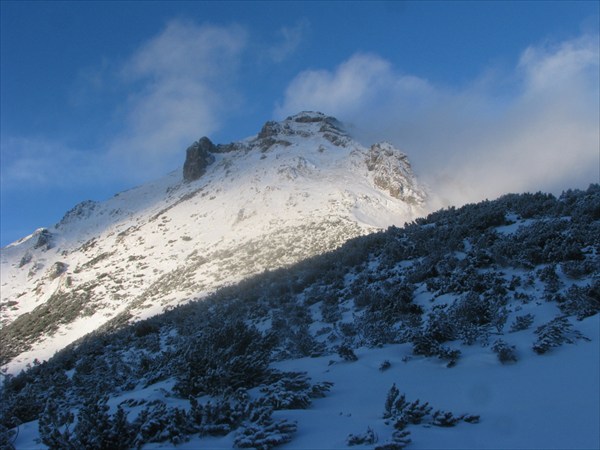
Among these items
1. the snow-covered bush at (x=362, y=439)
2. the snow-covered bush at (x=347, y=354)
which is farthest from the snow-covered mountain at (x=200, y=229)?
the snow-covered bush at (x=362, y=439)

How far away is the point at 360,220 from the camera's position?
39906 mm

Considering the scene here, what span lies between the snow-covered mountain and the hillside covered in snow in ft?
48.7

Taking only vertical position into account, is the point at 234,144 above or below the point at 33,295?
above

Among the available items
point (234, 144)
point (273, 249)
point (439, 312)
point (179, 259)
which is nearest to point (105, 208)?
point (234, 144)

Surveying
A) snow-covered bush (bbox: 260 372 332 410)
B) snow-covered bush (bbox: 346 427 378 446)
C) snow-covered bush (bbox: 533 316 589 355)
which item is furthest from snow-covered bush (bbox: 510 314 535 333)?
snow-covered bush (bbox: 346 427 378 446)

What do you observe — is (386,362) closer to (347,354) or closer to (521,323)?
(347,354)

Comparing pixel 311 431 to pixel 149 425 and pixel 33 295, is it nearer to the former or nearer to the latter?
pixel 149 425

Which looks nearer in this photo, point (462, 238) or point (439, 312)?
point (439, 312)

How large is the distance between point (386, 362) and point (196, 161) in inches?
2427

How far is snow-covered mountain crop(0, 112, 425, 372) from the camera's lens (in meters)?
31.1

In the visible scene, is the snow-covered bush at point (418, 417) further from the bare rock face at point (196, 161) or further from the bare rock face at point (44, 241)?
the bare rock face at point (196, 161)

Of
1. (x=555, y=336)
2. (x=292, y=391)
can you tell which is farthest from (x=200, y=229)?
(x=555, y=336)

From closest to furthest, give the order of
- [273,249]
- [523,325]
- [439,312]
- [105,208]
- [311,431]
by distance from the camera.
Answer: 1. [311,431]
2. [523,325]
3. [439,312]
4. [273,249]
5. [105,208]

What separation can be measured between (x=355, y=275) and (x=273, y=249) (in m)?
20.8
